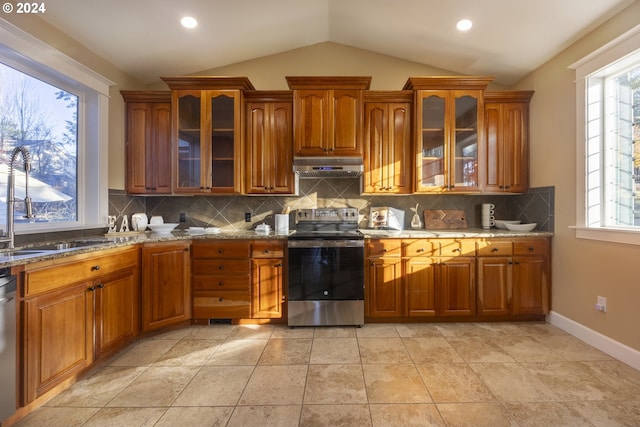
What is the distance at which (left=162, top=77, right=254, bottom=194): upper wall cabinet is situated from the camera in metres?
2.97

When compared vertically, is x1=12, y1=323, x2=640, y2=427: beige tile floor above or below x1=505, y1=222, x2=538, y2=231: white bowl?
below

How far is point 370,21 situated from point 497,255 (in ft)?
8.75

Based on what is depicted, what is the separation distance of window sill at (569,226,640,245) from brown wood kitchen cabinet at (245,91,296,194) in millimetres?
2664

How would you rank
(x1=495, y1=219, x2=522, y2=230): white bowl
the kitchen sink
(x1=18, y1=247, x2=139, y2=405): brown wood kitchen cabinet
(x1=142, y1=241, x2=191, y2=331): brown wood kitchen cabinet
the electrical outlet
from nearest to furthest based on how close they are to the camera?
(x1=18, y1=247, x2=139, y2=405): brown wood kitchen cabinet → the kitchen sink → the electrical outlet → (x1=142, y1=241, x2=191, y2=331): brown wood kitchen cabinet → (x1=495, y1=219, x2=522, y2=230): white bowl

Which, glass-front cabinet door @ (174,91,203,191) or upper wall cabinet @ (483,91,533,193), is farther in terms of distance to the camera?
upper wall cabinet @ (483,91,533,193)

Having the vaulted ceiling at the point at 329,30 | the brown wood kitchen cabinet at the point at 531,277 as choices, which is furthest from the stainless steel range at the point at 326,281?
the vaulted ceiling at the point at 329,30

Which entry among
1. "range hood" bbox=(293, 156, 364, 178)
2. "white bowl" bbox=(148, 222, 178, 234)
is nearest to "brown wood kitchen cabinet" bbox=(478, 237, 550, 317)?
"range hood" bbox=(293, 156, 364, 178)

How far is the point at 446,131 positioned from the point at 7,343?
365cm

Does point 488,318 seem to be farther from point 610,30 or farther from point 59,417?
point 59,417

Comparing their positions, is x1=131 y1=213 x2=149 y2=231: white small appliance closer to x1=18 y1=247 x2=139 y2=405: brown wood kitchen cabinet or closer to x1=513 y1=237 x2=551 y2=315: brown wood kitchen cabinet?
x1=18 y1=247 x2=139 y2=405: brown wood kitchen cabinet

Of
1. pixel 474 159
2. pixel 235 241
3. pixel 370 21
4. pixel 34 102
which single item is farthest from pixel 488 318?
pixel 34 102

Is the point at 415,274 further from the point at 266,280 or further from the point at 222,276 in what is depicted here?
the point at 222,276

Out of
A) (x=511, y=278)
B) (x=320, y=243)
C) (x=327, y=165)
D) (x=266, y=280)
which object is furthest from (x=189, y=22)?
(x=511, y=278)

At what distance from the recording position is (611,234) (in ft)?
7.34
